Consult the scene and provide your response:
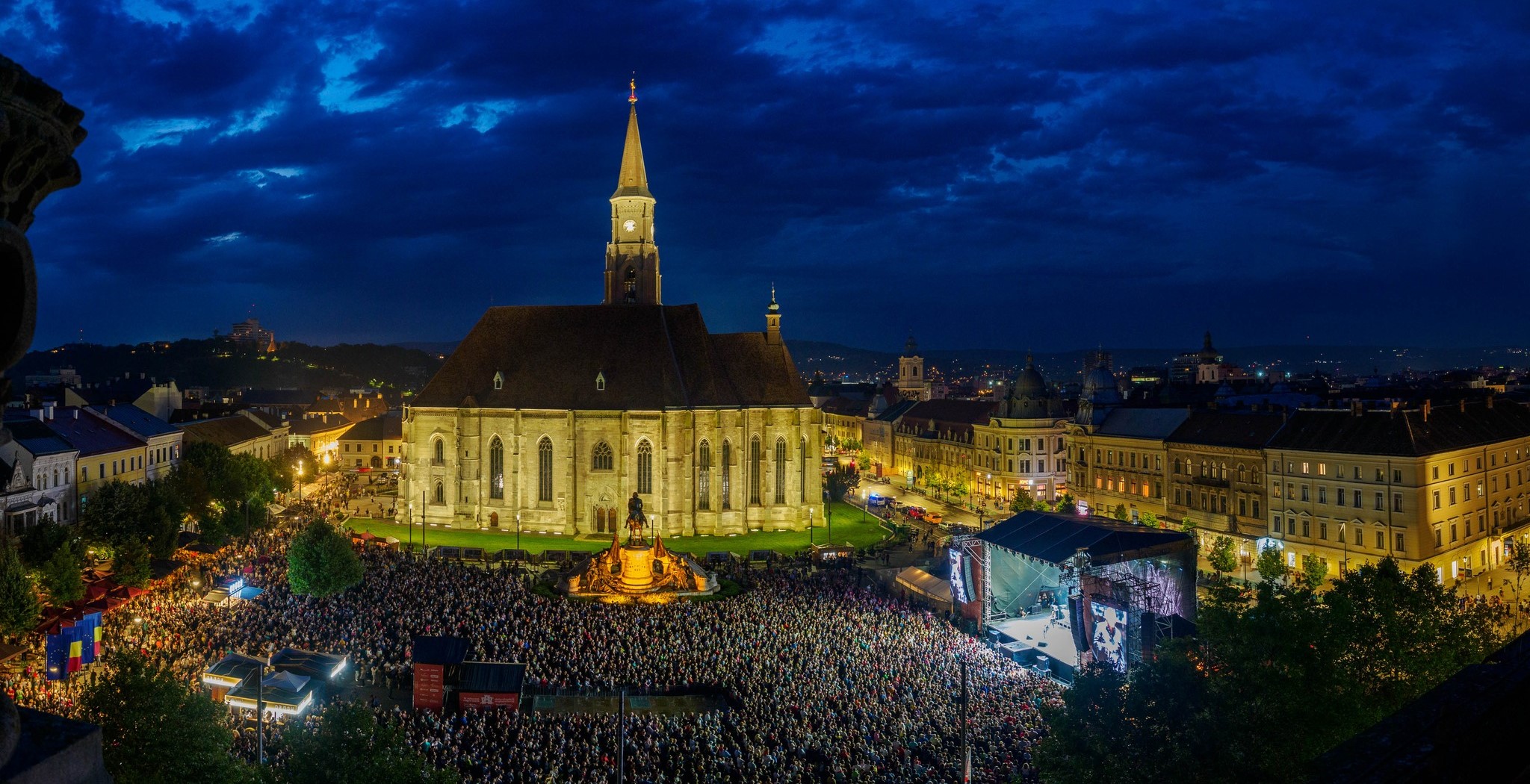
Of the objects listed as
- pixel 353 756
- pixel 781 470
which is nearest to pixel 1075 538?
pixel 781 470

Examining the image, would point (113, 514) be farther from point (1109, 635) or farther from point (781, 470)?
point (1109, 635)

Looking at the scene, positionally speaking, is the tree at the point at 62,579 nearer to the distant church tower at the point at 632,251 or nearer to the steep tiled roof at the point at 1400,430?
the distant church tower at the point at 632,251

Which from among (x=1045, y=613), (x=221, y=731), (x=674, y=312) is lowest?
(x=1045, y=613)

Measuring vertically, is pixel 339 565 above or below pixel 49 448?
below

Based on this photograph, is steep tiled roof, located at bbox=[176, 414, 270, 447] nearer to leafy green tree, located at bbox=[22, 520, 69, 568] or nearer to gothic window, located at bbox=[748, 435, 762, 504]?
leafy green tree, located at bbox=[22, 520, 69, 568]

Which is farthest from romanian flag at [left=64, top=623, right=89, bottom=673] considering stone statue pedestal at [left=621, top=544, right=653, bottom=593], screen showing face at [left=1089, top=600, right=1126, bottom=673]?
screen showing face at [left=1089, top=600, right=1126, bottom=673]

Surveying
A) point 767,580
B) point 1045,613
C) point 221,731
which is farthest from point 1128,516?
point 221,731

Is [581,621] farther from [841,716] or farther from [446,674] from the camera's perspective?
[841,716]
